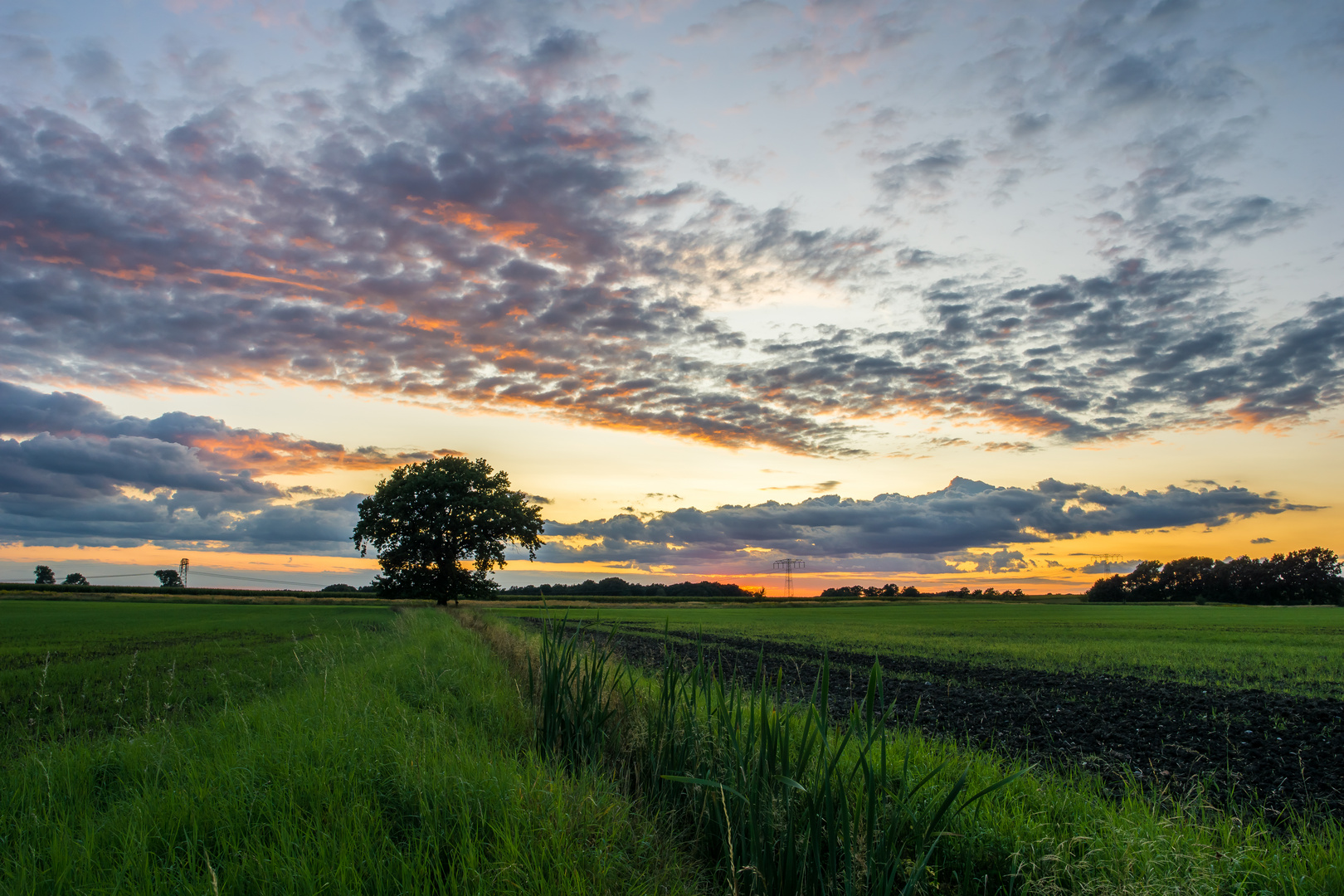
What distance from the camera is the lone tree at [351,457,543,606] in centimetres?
5625

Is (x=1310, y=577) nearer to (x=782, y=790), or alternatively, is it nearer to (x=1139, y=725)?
(x=1139, y=725)

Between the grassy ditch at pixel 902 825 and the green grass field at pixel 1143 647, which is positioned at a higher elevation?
the grassy ditch at pixel 902 825

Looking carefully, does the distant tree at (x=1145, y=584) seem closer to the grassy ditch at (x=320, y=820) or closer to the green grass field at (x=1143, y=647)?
the green grass field at (x=1143, y=647)

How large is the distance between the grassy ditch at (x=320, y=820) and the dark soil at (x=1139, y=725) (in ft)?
6.17

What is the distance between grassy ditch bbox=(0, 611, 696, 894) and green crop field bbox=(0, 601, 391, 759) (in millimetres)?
1103

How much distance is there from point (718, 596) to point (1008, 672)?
349 feet

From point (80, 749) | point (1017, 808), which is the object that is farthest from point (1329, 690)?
point (80, 749)

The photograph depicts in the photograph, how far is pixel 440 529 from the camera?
57.1 m

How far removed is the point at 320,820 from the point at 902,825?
4110 millimetres

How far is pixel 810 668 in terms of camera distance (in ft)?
68.5

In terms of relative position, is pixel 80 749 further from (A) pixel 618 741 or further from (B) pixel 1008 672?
(B) pixel 1008 672

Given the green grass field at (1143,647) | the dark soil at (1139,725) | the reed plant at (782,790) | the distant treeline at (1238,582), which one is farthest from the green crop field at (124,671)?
the distant treeline at (1238,582)

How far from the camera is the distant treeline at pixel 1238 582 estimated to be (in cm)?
9988

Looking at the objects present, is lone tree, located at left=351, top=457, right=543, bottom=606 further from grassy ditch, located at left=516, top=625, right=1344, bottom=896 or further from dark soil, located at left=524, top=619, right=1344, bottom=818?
grassy ditch, located at left=516, top=625, right=1344, bottom=896
